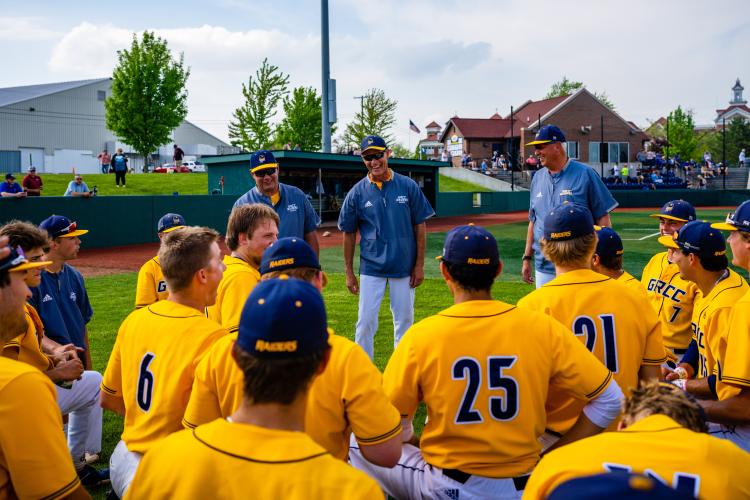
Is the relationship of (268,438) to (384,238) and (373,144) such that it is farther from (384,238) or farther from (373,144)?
(373,144)

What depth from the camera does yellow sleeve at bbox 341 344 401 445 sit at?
2.52m

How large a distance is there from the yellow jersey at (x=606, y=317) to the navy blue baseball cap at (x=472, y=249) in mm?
741

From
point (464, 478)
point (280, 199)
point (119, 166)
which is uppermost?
point (119, 166)

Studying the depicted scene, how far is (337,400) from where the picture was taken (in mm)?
2568

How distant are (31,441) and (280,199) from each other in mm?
4499

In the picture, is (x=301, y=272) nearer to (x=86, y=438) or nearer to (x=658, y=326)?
(x=658, y=326)

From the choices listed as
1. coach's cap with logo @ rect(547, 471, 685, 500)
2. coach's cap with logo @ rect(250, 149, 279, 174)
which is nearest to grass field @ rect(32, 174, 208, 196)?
coach's cap with logo @ rect(250, 149, 279, 174)

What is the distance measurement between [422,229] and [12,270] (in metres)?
4.45

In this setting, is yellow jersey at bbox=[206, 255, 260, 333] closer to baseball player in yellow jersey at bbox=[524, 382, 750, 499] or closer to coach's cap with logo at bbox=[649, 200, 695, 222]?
baseball player in yellow jersey at bbox=[524, 382, 750, 499]

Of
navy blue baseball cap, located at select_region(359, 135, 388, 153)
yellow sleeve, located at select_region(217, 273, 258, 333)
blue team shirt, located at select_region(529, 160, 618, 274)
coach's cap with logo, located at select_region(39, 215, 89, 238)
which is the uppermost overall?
navy blue baseball cap, located at select_region(359, 135, 388, 153)

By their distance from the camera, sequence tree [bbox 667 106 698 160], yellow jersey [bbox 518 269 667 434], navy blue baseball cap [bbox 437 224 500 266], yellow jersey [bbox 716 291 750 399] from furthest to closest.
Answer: tree [bbox 667 106 698 160], yellow jersey [bbox 518 269 667 434], yellow jersey [bbox 716 291 750 399], navy blue baseball cap [bbox 437 224 500 266]

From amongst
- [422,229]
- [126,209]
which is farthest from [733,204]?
[422,229]

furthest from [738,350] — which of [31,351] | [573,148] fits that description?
[573,148]

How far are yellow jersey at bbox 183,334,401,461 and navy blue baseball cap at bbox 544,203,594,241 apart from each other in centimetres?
162
